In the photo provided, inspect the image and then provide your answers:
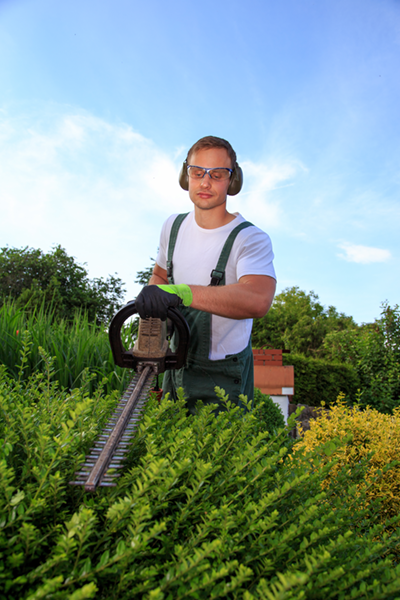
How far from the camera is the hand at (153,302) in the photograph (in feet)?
6.30

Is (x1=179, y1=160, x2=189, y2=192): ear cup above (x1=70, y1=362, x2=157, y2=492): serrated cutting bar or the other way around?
above

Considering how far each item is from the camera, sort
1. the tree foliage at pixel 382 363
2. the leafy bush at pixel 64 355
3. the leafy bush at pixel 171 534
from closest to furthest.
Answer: the leafy bush at pixel 171 534 → the leafy bush at pixel 64 355 → the tree foliage at pixel 382 363

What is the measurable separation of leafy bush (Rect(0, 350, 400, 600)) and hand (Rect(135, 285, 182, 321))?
0.61 meters

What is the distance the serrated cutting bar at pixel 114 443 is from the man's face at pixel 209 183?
4.97ft

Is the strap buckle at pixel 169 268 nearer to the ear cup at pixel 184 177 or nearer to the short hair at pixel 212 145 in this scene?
the ear cup at pixel 184 177

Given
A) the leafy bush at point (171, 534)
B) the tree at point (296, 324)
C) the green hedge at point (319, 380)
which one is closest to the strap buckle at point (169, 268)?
the leafy bush at point (171, 534)

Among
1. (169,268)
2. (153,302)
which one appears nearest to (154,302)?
(153,302)

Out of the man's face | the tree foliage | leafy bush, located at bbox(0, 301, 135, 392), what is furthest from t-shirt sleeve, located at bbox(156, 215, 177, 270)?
the tree foliage

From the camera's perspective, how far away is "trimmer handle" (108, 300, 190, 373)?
2.02m

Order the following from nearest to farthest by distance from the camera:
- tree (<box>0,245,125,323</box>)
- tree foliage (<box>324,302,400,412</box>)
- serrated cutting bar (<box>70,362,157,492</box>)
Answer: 1. serrated cutting bar (<box>70,362,157,492</box>)
2. tree foliage (<box>324,302,400,412</box>)
3. tree (<box>0,245,125,323</box>)

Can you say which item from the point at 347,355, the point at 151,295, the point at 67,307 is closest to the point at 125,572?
the point at 151,295

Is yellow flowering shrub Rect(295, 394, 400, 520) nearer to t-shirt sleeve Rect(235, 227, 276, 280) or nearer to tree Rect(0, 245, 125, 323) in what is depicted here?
t-shirt sleeve Rect(235, 227, 276, 280)

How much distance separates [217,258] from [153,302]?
106 centimetres

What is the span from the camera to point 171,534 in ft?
3.67
